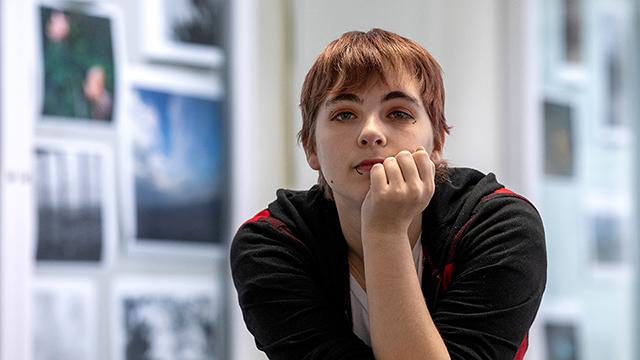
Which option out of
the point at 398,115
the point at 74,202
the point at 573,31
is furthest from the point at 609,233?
the point at 398,115

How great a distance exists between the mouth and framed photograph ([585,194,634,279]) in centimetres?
254

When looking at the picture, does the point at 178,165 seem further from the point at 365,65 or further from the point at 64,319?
the point at 365,65

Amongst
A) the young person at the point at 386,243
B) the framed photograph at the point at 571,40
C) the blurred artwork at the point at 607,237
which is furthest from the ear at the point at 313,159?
the blurred artwork at the point at 607,237

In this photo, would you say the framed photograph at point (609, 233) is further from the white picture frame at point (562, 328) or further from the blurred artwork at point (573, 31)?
the blurred artwork at point (573, 31)

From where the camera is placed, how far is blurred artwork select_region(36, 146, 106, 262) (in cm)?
234

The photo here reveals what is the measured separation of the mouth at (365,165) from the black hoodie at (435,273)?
14cm

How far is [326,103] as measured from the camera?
1214mm

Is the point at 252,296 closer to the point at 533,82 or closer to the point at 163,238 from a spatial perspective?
the point at 163,238

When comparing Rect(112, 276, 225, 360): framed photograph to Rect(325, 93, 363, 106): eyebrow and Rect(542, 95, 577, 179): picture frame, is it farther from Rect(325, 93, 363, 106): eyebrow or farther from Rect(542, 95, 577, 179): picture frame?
Rect(325, 93, 363, 106): eyebrow

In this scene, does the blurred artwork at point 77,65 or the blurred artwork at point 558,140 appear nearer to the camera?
the blurred artwork at point 77,65

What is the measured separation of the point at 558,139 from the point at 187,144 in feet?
4.62

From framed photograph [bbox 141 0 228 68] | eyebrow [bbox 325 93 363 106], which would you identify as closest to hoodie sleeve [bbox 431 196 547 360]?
eyebrow [bbox 325 93 363 106]

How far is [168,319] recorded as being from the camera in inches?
103

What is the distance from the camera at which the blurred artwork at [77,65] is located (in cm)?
236
